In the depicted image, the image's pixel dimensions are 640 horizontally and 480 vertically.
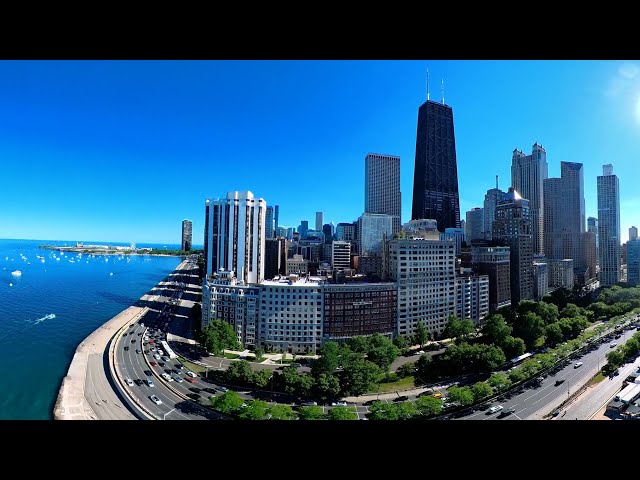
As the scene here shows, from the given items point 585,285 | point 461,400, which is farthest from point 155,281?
point 585,285

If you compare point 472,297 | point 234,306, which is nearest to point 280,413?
point 234,306

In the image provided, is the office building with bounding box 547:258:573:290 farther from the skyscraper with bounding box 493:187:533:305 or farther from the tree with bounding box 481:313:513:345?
the tree with bounding box 481:313:513:345

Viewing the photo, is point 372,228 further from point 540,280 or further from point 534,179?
point 540,280

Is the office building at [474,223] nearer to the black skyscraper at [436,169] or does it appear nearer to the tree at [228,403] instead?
the black skyscraper at [436,169]

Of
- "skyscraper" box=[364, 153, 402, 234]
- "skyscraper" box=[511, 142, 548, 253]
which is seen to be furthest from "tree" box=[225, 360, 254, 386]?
"skyscraper" box=[364, 153, 402, 234]

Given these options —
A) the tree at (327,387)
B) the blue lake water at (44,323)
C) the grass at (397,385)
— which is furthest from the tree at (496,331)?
the blue lake water at (44,323)

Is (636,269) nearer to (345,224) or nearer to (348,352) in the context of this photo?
(348,352)
